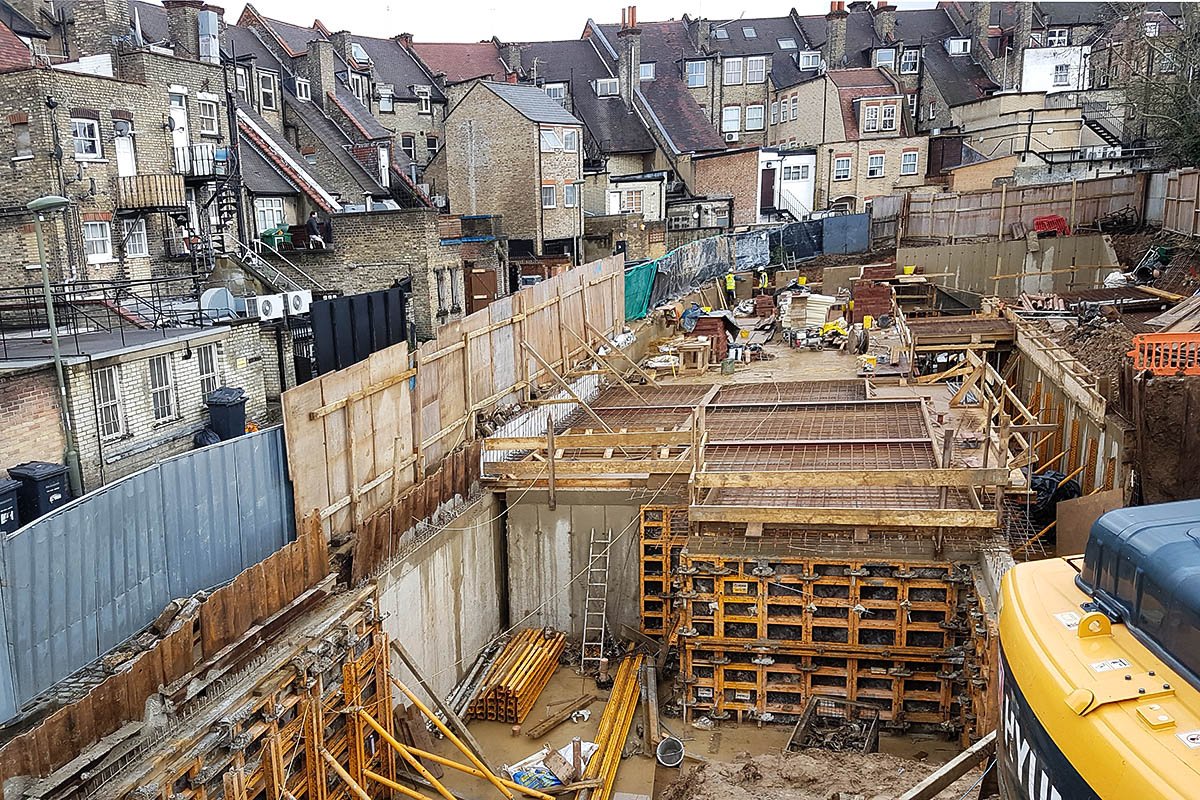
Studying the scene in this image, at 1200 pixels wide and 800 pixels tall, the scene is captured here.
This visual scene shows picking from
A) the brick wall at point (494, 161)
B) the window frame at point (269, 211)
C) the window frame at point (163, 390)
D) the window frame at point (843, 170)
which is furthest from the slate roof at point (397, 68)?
the window frame at point (163, 390)

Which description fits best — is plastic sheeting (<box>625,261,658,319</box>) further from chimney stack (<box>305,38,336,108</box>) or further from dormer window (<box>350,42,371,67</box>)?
dormer window (<box>350,42,371,67</box>)

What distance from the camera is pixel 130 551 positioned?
8211mm

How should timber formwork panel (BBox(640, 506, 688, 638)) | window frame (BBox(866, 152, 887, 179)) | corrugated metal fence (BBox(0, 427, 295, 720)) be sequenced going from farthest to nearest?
window frame (BBox(866, 152, 887, 179)) < timber formwork panel (BBox(640, 506, 688, 638)) < corrugated metal fence (BBox(0, 427, 295, 720))

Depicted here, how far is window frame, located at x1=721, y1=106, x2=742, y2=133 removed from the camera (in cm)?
5338

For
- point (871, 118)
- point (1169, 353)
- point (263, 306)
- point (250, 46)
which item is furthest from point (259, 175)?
point (871, 118)

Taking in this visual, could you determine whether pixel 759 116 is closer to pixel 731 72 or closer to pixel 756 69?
pixel 756 69

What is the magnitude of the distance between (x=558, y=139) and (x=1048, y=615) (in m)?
32.7

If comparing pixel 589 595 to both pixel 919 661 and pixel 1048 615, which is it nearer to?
pixel 919 661

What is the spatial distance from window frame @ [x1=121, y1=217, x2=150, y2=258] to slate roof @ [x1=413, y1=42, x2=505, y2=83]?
1255 inches

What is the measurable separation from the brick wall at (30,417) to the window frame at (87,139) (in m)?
9.98

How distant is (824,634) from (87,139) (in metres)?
20.1

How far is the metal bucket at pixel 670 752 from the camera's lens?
10.7 meters

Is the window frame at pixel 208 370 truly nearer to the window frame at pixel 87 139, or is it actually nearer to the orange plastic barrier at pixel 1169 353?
the window frame at pixel 87 139

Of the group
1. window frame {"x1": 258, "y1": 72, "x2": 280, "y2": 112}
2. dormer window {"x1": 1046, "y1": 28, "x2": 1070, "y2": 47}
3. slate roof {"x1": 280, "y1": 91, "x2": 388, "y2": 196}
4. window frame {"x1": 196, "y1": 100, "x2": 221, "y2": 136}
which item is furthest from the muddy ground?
dormer window {"x1": 1046, "y1": 28, "x2": 1070, "y2": 47}
